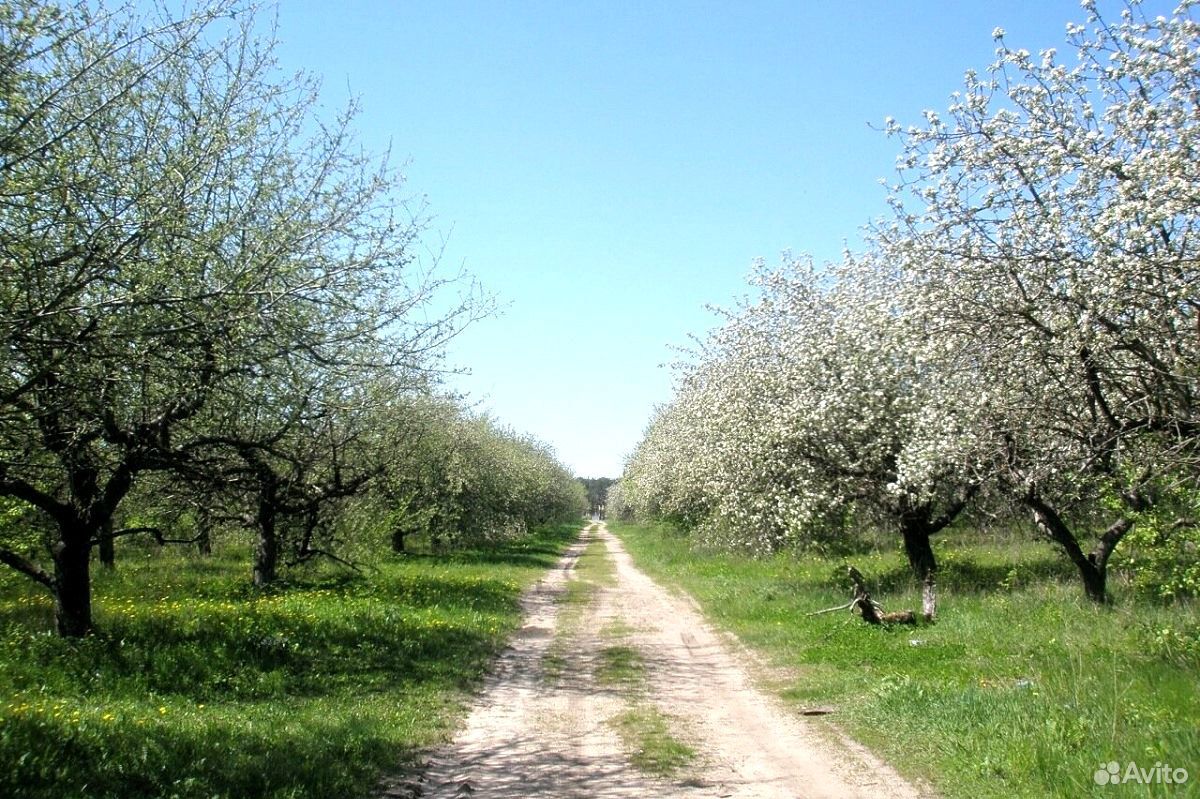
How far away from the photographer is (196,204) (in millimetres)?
8961

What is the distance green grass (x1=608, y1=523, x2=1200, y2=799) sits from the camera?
24.3 ft

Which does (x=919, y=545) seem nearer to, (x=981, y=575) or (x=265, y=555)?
(x=981, y=575)

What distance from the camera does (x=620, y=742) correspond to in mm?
9164

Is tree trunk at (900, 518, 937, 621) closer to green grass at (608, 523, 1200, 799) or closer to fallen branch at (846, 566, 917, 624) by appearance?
green grass at (608, 523, 1200, 799)

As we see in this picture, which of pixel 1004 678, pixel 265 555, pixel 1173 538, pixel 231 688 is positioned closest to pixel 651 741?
pixel 1004 678

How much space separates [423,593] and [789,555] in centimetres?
1011

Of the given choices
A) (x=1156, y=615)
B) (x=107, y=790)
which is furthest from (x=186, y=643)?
(x=1156, y=615)

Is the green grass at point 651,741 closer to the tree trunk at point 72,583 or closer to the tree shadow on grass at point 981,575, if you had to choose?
the tree trunk at point 72,583

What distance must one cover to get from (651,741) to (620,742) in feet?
0.98

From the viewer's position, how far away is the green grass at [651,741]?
8.30 m

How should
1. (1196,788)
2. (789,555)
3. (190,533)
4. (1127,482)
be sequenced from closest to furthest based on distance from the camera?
(1196,788) → (1127,482) → (190,533) → (789,555)

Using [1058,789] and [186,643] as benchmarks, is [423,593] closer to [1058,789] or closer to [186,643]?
[186,643]

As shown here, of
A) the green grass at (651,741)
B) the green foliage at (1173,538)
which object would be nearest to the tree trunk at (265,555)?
the green grass at (651,741)

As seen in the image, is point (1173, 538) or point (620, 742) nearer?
point (620, 742)
